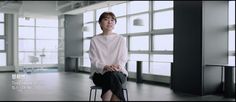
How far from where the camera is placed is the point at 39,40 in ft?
39.2

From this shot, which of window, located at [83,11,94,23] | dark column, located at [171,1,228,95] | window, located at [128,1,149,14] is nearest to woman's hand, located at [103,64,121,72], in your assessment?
dark column, located at [171,1,228,95]

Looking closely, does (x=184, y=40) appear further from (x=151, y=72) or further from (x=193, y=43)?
(x=151, y=72)

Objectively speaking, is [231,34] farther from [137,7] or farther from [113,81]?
[113,81]

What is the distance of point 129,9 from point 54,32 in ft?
15.6

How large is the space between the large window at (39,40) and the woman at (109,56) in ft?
32.9

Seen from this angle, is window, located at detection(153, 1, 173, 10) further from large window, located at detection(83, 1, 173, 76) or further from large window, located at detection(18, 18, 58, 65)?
large window, located at detection(18, 18, 58, 65)

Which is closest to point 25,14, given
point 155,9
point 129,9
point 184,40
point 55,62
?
point 55,62

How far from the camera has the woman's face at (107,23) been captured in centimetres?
116

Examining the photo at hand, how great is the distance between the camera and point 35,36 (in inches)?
464

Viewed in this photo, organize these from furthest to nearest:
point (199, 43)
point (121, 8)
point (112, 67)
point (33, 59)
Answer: point (33, 59), point (121, 8), point (199, 43), point (112, 67)

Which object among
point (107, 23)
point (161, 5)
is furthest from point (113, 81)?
point (161, 5)

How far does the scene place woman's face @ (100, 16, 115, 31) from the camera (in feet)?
3.82

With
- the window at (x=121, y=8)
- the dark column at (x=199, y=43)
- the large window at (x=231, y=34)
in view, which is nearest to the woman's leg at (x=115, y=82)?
the dark column at (x=199, y=43)

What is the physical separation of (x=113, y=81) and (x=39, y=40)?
11403mm
